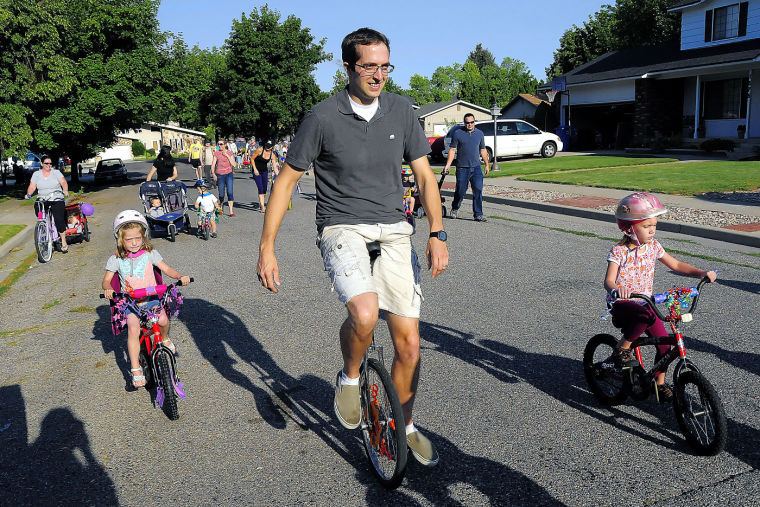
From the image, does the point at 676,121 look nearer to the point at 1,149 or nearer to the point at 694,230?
the point at 694,230

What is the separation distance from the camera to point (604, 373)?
4176mm

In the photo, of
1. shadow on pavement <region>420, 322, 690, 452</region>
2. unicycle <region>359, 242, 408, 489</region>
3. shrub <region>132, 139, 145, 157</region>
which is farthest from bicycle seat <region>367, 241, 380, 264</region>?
shrub <region>132, 139, 145, 157</region>

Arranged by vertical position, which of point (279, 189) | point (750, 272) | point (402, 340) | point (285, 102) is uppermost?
point (285, 102)

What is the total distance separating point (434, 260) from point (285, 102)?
153 feet

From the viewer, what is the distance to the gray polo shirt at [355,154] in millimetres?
3350

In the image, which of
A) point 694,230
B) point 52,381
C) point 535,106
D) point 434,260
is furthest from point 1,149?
point 535,106

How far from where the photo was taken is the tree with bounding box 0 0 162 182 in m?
22.3

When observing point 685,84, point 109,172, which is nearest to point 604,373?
point 685,84

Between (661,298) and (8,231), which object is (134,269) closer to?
(661,298)

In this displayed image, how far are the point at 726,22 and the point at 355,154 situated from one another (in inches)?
1280

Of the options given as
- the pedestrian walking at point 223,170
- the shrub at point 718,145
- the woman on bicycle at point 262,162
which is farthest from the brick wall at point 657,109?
the pedestrian walking at point 223,170

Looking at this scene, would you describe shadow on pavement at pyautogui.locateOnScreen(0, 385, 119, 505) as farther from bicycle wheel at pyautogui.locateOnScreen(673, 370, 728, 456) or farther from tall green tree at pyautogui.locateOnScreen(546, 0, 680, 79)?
tall green tree at pyautogui.locateOnScreen(546, 0, 680, 79)

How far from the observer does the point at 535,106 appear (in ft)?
152

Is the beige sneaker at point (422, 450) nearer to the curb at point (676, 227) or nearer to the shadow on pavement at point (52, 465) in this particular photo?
the shadow on pavement at point (52, 465)
